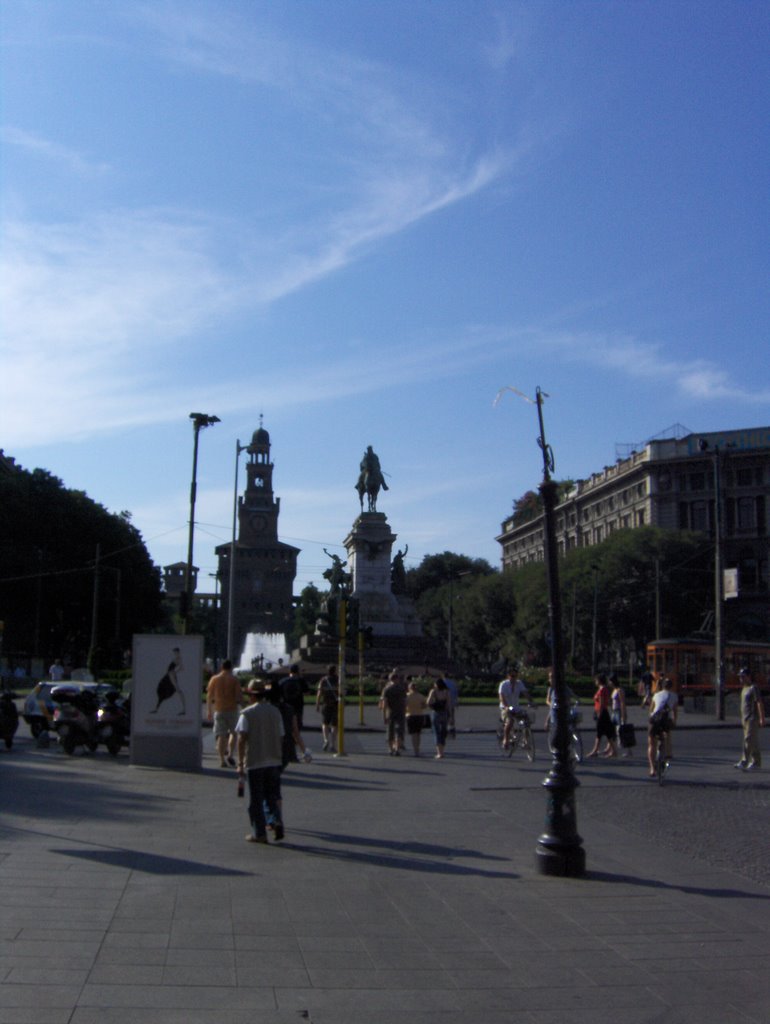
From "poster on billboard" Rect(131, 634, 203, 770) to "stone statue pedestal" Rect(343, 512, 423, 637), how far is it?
43.6m

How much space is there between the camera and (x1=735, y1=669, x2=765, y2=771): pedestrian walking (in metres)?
19.6

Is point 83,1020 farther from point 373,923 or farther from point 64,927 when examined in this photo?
point 373,923

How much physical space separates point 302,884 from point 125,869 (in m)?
1.55

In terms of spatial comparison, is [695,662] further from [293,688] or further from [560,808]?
[560,808]

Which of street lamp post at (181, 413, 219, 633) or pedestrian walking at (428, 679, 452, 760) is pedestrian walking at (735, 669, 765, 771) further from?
street lamp post at (181, 413, 219, 633)

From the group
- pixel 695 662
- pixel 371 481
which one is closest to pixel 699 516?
pixel 371 481

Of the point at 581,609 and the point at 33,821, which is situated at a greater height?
the point at 581,609

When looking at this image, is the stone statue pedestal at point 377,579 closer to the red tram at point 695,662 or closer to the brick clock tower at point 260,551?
the red tram at point 695,662

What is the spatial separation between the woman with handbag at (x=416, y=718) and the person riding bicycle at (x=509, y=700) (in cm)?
168

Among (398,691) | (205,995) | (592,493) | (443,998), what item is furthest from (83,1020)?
(592,493)

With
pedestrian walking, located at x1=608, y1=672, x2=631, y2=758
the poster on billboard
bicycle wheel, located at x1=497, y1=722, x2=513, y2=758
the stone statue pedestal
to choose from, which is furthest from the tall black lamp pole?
the stone statue pedestal

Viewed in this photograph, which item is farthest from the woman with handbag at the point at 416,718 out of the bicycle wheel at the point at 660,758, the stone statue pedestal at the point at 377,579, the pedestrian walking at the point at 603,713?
the stone statue pedestal at the point at 377,579

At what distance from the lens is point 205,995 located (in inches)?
243

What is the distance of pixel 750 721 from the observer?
20.2 m
